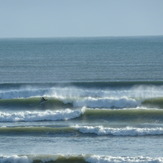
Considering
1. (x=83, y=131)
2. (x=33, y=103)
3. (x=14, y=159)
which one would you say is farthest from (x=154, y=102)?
(x=14, y=159)

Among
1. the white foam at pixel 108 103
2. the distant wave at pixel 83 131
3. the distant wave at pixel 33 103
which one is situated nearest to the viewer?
the distant wave at pixel 83 131

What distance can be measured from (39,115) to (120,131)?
7372 mm

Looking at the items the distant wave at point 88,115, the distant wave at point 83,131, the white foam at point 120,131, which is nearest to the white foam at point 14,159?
the distant wave at point 83,131

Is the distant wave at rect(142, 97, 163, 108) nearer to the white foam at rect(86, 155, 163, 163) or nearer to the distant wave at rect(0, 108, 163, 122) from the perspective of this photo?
the distant wave at rect(0, 108, 163, 122)

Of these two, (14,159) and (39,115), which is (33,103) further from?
(14,159)

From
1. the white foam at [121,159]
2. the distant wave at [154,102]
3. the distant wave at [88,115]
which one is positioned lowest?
the white foam at [121,159]

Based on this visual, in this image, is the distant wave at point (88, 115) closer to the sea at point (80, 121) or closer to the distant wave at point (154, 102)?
the sea at point (80, 121)

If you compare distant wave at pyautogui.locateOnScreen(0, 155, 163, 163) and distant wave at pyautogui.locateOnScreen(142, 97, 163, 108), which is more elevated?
distant wave at pyautogui.locateOnScreen(142, 97, 163, 108)

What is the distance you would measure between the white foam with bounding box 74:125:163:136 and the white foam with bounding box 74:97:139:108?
311 inches

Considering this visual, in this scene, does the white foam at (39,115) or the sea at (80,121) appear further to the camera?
the white foam at (39,115)

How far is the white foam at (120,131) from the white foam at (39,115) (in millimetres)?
4433

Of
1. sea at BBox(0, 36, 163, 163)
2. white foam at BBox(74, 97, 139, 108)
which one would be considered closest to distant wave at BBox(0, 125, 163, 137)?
sea at BBox(0, 36, 163, 163)

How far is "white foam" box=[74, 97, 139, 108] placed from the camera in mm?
47719

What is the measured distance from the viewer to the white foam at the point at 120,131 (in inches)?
1515
